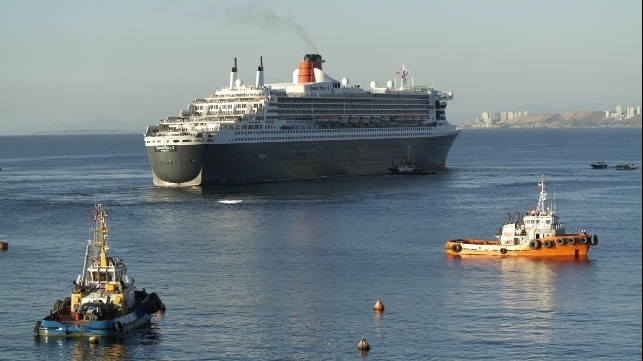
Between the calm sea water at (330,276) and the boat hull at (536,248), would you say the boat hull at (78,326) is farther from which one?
the boat hull at (536,248)

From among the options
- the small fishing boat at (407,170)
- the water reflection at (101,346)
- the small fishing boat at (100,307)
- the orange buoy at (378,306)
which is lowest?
the water reflection at (101,346)

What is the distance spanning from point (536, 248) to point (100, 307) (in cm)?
3093

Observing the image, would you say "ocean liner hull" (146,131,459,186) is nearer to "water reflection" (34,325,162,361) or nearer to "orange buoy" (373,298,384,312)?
"orange buoy" (373,298,384,312)

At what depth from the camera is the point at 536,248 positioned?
7094 centimetres

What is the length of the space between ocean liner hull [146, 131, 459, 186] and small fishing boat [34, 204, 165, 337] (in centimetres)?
6739

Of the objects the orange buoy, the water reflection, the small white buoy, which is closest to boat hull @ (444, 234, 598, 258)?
the orange buoy

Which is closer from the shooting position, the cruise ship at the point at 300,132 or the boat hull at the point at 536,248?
the boat hull at the point at 536,248

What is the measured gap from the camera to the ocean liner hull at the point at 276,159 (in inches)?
4739

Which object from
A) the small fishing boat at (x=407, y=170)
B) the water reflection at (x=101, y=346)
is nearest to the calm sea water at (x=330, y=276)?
the water reflection at (x=101, y=346)

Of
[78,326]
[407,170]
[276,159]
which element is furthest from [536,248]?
[407,170]

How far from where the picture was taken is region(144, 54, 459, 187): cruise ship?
397 ft

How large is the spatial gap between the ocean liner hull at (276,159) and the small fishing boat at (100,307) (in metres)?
67.4

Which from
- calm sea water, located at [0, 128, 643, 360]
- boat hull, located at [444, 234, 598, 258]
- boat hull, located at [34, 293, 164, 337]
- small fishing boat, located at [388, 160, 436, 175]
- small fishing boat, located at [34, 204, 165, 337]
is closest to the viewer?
calm sea water, located at [0, 128, 643, 360]

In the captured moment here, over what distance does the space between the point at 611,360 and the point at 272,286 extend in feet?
69.2
